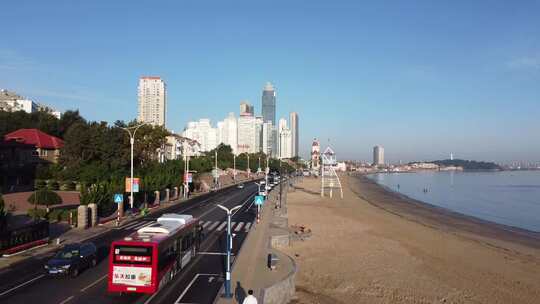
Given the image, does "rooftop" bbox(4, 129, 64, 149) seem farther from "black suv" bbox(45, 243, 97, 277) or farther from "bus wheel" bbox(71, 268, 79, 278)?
"bus wheel" bbox(71, 268, 79, 278)

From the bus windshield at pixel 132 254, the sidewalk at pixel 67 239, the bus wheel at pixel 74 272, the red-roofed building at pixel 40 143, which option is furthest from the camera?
→ the red-roofed building at pixel 40 143

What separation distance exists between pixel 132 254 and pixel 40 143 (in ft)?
241

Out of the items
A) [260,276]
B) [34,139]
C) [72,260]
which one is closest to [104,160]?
Result: [34,139]

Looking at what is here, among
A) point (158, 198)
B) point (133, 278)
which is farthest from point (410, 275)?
point (158, 198)

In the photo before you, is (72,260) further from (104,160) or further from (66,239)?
(104,160)

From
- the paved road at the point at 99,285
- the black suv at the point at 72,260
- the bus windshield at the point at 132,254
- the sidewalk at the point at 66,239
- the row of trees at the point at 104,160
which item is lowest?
the paved road at the point at 99,285

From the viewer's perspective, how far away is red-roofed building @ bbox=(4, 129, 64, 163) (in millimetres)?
83000

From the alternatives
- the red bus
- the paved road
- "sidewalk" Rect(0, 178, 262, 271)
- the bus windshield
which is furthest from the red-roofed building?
the bus windshield

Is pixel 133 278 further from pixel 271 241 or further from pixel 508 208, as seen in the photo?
pixel 508 208

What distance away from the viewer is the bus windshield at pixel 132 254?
19.7 m

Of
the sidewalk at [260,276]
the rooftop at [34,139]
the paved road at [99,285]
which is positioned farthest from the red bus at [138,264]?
the rooftop at [34,139]

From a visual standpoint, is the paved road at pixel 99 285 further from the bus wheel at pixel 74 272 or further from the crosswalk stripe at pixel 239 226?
the crosswalk stripe at pixel 239 226

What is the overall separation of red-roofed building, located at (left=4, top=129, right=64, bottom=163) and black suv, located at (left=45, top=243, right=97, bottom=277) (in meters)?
63.0

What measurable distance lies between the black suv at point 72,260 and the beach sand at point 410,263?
1167cm
